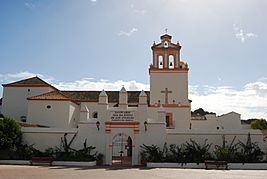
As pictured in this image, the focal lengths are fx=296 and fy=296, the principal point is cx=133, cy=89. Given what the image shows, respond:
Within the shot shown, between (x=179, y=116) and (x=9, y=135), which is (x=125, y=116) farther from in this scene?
(x=179, y=116)

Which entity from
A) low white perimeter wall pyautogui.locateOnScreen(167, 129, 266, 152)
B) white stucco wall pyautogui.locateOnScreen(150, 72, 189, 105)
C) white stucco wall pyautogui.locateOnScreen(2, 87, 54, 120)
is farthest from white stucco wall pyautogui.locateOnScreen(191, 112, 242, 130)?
white stucco wall pyautogui.locateOnScreen(2, 87, 54, 120)

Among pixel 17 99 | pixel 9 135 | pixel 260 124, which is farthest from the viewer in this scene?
pixel 260 124

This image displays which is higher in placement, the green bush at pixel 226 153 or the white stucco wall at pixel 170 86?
the white stucco wall at pixel 170 86

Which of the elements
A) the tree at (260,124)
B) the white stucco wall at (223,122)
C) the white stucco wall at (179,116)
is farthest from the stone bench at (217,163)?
the tree at (260,124)

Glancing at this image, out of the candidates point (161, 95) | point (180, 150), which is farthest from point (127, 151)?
point (180, 150)

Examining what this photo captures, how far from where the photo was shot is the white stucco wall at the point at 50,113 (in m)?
31.0

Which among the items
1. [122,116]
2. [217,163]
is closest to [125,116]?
[122,116]

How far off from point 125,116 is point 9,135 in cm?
874

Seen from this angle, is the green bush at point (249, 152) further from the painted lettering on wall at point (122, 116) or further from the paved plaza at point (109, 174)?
the painted lettering on wall at point (122, 116)

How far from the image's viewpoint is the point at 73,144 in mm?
23281

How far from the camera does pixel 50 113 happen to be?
102 ft

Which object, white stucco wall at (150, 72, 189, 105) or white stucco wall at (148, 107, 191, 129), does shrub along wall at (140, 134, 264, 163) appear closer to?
white stucco wall at (148, 107, 191, 129)

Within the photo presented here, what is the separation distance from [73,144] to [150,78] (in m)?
14.5

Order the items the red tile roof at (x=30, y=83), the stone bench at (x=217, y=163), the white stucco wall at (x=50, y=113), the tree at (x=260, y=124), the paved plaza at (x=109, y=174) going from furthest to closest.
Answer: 1. the tree at (x=260, y=124)
2. the red tile roof at (x=30, y=83)
3. the white stucco wall at (x=50, y=113)
4. the stone bench at (x=217, y=163)
5. the paved plaza at (x=109, y=174)
